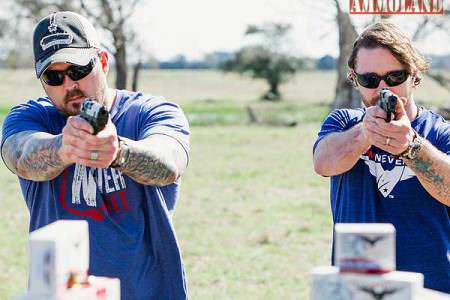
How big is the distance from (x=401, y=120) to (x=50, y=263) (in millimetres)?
1378

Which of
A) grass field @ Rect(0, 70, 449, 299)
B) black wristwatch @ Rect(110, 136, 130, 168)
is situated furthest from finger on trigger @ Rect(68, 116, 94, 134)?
grass field @ Rect(0, 70, 449, 299)

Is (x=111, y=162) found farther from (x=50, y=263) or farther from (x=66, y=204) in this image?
(x=50, y=263)

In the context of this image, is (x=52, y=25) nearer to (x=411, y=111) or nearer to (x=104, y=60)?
(x=104, y=60)

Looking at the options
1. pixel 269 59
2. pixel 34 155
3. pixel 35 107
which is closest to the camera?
pixel 34 155

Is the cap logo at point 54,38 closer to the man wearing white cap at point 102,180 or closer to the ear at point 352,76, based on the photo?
the man wearing white cap at point 102,180

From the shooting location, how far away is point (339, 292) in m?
1.84

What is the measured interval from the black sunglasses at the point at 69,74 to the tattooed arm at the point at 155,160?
1.13 ft

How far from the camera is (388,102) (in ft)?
8.45

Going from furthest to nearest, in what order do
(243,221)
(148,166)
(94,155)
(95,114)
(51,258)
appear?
(243,221) < (148,166) < (94,155) < (95,114) < (51,258)

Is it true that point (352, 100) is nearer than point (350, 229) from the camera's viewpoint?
No

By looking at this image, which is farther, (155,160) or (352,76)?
(352,76)

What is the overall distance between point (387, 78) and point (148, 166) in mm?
1003

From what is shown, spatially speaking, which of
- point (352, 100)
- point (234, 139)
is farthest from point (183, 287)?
point (352, 100)

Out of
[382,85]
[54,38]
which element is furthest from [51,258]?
[382,85]
